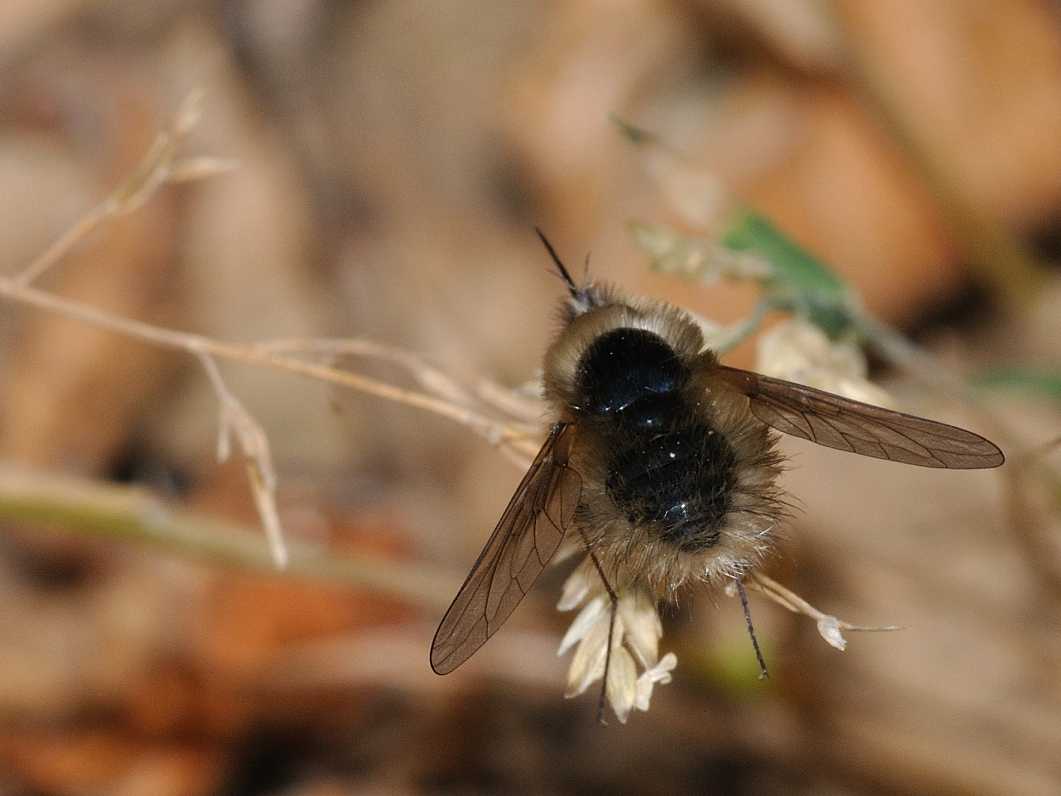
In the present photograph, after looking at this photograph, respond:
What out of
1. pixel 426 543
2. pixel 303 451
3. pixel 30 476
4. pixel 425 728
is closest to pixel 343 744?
pixel 425 728

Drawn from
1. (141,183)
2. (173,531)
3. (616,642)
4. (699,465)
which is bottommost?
(616,642)

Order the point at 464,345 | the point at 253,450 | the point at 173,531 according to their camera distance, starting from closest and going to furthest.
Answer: the point at 253,450 → the point at 173,531 → the point at 464,345

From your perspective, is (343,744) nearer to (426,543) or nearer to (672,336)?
(426,543)

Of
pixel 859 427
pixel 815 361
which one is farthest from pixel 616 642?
pixel 815 361

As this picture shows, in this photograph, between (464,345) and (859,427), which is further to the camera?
(464,345)

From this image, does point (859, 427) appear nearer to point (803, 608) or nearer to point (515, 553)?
point (803, 608)

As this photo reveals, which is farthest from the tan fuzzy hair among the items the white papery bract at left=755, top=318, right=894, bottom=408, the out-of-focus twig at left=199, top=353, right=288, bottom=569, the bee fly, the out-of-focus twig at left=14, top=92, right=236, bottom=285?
the out-of-focus twig at left=14, top=92, right=236, bottom=285

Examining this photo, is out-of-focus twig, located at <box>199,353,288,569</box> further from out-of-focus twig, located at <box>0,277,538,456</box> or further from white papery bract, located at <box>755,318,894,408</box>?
white papery bract, located at <box>755,318,894,408</box>
